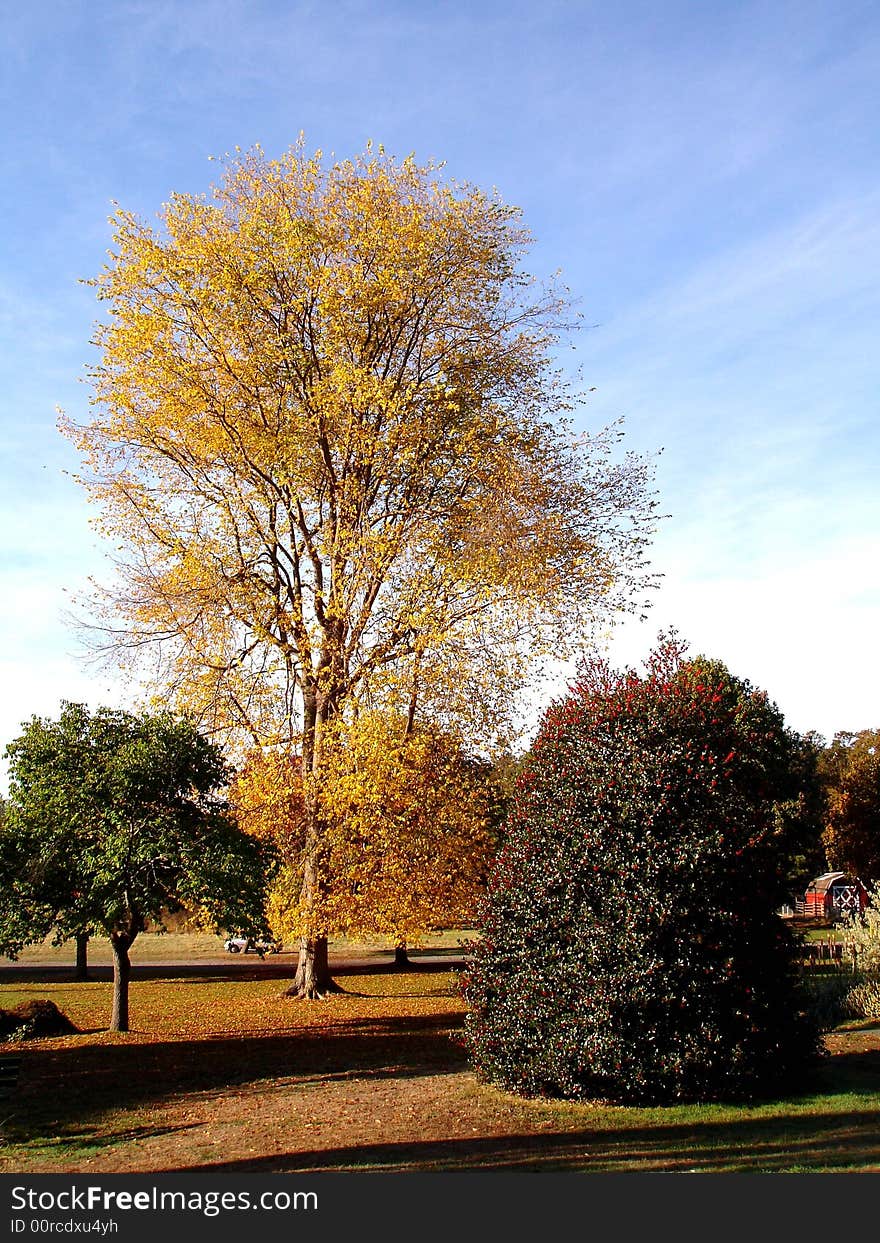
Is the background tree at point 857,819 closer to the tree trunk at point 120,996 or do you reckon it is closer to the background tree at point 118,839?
the tree trunk at point 120,996

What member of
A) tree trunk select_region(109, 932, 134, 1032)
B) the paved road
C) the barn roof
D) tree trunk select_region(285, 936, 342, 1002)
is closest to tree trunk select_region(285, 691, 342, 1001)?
tree trunk select_region(285, 936, 342, 1002)

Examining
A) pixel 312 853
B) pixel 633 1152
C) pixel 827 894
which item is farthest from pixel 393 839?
pixel 827 894

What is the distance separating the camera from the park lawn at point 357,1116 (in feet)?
26.5

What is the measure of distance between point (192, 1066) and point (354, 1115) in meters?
4.59

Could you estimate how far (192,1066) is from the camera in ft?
44.7

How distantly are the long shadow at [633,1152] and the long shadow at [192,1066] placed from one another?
11.2 feet

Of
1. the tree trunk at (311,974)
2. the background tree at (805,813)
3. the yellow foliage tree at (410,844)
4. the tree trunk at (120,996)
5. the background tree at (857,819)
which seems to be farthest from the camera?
the background tree at (857,819)

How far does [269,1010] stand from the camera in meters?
21.3

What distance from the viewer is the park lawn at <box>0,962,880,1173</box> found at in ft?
26.5

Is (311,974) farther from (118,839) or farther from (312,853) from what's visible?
(118,839)


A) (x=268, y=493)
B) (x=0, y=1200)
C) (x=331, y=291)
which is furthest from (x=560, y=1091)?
(x=331, y=291)

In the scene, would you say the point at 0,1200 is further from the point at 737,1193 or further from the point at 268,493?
the point at 268,493

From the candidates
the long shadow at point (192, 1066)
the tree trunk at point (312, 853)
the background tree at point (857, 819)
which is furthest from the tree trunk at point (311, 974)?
the background tree at point (857, 819)

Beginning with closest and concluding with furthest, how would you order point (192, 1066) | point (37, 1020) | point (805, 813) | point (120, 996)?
point (192, 1066) → point (37, 1020) → point (120, 996) → point (805, 813)
